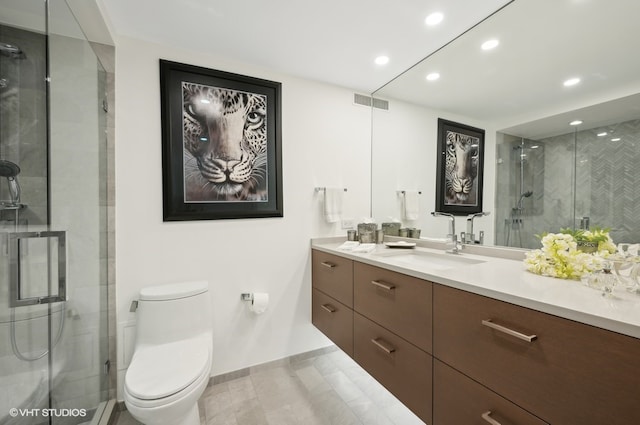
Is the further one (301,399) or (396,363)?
(301,399)

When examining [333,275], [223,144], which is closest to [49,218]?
[223,144]

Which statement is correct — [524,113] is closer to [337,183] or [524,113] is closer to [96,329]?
[337,183]

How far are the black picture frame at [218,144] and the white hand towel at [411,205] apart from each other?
1.06 meters

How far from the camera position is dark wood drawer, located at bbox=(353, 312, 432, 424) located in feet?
3.95

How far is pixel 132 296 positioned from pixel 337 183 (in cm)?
171

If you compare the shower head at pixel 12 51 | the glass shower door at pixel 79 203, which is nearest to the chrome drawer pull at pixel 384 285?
the glass shower door at pixel 79 203

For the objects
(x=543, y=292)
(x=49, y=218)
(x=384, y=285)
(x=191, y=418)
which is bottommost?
(x=191, y=418)

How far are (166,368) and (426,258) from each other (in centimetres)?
169

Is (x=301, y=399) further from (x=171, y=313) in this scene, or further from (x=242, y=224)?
(x=242, y=224)

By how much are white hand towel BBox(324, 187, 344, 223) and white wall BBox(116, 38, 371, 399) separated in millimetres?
76

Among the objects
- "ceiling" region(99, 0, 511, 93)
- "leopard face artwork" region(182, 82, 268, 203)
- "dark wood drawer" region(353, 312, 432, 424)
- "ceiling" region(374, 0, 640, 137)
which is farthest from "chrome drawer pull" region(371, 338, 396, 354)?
"ceiling" region(99, 0, 511, 93)

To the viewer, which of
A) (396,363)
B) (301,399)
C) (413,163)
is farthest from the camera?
(413,163)

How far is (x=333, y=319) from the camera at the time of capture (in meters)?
1.94

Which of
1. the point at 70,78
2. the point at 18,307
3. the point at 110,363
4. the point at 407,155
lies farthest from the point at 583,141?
the point at 110,363
